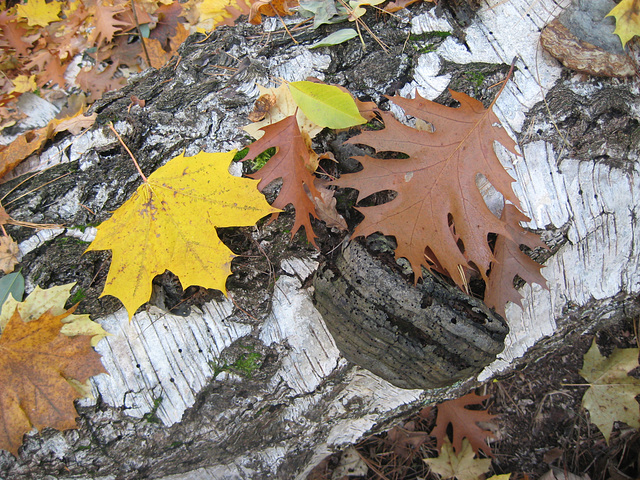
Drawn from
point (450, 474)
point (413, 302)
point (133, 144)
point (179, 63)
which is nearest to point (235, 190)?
point (133, 144)

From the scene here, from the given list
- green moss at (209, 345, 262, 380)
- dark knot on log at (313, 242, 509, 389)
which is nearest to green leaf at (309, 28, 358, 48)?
dark knot on log at (313, 242, 509, 389)

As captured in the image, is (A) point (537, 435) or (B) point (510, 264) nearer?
(B) point (510, 264)

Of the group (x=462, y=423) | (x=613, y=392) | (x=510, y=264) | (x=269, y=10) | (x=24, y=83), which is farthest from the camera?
(x=24, y=83)

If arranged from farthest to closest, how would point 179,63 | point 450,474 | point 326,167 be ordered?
1. point 450,474
2. point 179,63
3. point 326,167

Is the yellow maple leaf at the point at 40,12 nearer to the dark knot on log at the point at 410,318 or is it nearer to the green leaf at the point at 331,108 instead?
the green leaf at the point at 331,108

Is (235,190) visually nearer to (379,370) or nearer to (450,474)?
(379,370)

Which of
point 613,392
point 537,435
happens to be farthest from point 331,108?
point 537,435

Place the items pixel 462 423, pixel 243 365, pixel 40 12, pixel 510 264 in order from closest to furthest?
pixel 510 264, pixel 243 365, pixel 462 423, pixel 40 12

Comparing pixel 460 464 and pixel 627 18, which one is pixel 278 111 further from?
pixel 460 464

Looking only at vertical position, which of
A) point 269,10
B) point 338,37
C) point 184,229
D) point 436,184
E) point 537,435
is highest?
point 269,10
